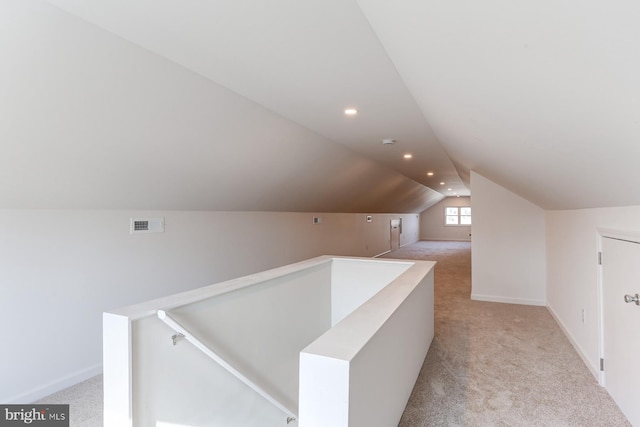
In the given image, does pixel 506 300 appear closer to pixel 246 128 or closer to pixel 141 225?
pixel 246 128

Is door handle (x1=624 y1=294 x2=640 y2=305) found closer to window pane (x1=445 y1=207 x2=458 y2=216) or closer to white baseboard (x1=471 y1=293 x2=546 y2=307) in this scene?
white baseboard (x1=471 y1=293 x2=546 y2=307)

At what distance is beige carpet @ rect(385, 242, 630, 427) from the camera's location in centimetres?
220

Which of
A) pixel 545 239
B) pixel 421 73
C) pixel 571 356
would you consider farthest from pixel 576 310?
pixel 421 73

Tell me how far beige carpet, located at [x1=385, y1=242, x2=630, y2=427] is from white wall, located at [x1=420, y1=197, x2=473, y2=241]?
11.2 m

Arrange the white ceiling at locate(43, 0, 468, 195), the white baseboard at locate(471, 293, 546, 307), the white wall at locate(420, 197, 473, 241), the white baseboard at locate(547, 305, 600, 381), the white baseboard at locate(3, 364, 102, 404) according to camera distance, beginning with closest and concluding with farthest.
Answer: the white ceiling at locate(43, 0, 468, 195)
the white baseboard at locate(3, 364, 102, 404)
the white baseboard at locate(547, 305, 600, 381)
the white baseboard at locate(471, 293, 546, 307)
the white wall at locate(420, 197, 473, 241)

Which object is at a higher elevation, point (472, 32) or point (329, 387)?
point (472, 32)

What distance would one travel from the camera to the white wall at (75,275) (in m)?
2.55

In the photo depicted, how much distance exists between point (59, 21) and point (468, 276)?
23.6ft

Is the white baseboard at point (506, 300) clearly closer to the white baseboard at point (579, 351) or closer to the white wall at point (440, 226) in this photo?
the white baseboard at point (579, 351)

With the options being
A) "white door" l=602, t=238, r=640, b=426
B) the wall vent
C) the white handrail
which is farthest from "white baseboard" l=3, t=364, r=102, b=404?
"white door" l=602, t=238, r=640, b=426

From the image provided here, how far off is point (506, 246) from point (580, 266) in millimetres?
1927

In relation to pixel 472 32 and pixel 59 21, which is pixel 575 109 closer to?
pixel 472 32

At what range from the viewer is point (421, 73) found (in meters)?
1.93

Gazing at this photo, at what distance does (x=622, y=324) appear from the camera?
7.28ft
